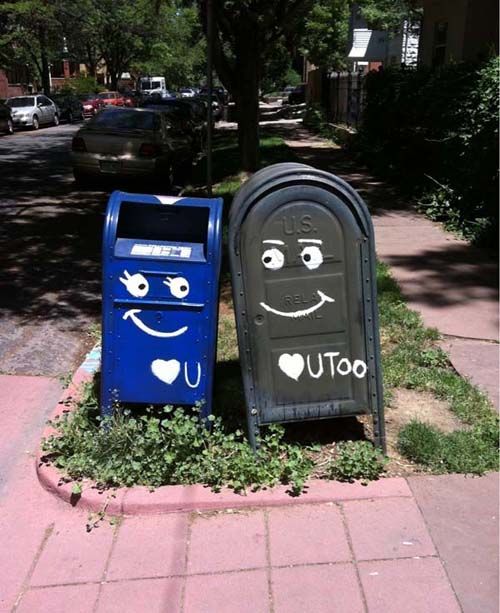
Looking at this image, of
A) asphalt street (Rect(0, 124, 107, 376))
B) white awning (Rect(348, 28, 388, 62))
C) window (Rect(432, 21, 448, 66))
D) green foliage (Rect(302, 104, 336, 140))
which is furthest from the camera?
white awning (Rect(348, 28, 388, 62))

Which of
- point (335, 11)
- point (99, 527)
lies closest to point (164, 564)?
point (99, 527)

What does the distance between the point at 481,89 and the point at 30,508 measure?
7.63 metres

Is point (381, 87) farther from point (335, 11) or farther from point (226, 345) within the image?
point (335, 11)

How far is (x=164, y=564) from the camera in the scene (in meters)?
2.86

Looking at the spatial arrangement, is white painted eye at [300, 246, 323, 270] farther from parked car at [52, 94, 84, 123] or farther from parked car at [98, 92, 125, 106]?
parked car at [98, 92, 125, 106]

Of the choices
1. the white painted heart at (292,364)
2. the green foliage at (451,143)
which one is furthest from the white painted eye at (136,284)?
the green foliage at (451,143)

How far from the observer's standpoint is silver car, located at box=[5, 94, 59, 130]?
29781 millimetres

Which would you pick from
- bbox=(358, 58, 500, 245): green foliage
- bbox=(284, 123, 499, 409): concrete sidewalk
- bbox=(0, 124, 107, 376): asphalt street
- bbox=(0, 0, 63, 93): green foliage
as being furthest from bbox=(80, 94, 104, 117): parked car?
bbox=(284, 123, 499, 409): concrete sidewalk

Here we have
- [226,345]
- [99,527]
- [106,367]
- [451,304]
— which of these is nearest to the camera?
[99,527]

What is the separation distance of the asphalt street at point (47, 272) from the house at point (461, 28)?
7.73 meters

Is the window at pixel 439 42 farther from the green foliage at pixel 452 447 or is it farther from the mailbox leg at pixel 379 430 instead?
the mailbox leg at pixel 379 430

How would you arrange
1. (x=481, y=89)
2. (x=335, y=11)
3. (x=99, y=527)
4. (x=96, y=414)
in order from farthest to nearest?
(x=335, y=11), (x=481, y=89), (x=96, y=414), (x=99, y=527)

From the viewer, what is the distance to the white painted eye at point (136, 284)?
132 inches

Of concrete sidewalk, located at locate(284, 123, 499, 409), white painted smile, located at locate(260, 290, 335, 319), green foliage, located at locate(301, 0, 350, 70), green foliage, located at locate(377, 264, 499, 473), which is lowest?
concrete sidewalk, located at locate(284, 123, 499, 409)
